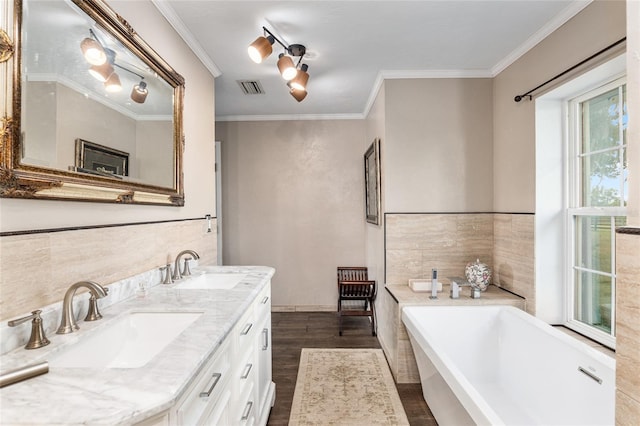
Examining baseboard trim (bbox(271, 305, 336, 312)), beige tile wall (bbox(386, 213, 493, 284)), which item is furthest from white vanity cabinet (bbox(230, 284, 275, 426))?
baseboard trim (bbox(271, 305, 336, 312))

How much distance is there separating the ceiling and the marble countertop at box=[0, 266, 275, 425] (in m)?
1.82

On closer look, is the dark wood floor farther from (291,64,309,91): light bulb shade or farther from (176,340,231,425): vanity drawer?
(291,64,309,91): light bulb shade

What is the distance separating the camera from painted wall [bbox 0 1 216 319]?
1.02 metres

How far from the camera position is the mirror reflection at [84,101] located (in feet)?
3.48

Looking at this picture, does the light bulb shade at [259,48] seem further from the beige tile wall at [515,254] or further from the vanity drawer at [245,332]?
the beige tile wall at [515,254]

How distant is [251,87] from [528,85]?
238 centimetres

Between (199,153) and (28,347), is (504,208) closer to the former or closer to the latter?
(199,153)

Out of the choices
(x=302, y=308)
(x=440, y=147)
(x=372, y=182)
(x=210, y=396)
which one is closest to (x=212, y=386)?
(x=210, y=396)

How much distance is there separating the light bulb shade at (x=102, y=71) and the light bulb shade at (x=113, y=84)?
15mm

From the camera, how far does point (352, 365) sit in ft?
9.02

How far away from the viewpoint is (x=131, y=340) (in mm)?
1271

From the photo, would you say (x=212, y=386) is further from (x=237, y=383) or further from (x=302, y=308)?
(x=302, y=308)

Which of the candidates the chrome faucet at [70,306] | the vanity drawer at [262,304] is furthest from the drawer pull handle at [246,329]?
the chrome faucet at [70,306]

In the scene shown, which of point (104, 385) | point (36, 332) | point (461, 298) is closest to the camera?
point (104, 385)
